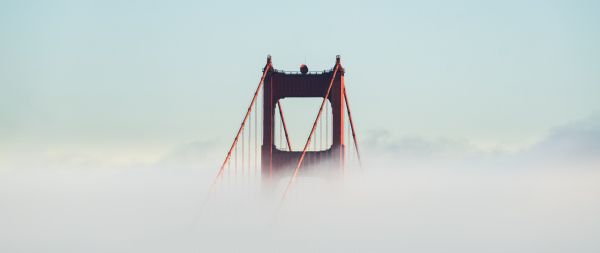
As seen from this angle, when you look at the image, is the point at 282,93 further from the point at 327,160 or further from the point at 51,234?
the point at 51,234

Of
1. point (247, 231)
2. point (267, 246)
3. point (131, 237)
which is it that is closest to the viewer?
point (267, 246)

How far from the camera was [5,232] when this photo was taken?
71312 mm

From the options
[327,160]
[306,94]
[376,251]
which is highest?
[306,94]

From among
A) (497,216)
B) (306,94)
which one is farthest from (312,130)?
(497,216)

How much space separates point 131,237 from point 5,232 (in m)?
15.3

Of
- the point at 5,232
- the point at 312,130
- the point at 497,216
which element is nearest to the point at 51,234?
the point at 5,232

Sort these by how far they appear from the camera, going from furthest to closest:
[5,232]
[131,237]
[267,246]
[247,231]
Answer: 1. [5,232]
2. [131,237]
3. [247,231]
4. [267,246]

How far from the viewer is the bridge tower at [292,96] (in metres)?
52.5

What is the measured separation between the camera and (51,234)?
66.8 metres

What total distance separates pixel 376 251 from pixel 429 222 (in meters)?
12.0

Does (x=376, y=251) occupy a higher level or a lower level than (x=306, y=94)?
lower

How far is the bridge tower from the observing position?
5250cm

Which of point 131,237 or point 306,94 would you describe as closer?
point 306,94

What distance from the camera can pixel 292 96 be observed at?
2076 inches
